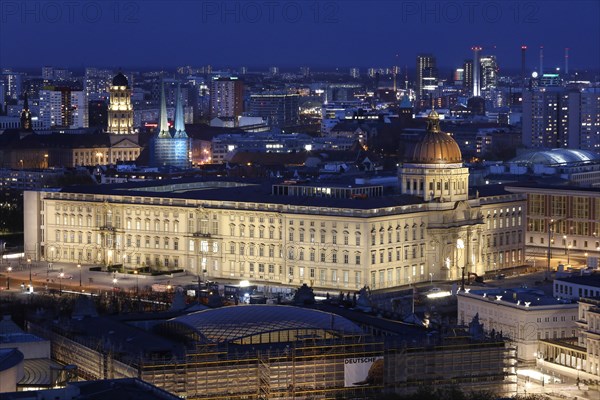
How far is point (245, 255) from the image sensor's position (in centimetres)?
7969

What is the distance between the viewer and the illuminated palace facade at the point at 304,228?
3041 inches

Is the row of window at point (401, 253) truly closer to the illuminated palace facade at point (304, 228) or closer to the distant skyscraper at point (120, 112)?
the illuminated palace facade at point (304, 228)

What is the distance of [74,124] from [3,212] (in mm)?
99177

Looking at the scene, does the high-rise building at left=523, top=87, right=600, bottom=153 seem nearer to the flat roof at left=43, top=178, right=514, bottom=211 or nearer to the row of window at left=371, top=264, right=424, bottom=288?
the flat roof at left=43, top=178, right=514, bottom=211

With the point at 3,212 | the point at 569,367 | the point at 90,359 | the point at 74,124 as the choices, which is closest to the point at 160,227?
the point at 3,212

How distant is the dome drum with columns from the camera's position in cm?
8100

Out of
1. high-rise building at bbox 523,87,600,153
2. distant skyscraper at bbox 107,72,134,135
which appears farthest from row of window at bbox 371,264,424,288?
distant skyscraper at bbox 107,72,134,135

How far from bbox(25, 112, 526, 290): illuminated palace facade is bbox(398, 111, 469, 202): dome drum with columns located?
0.13 feet

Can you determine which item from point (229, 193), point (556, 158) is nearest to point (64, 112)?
point (556, 158)

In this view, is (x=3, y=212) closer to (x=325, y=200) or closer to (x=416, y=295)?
(x=325, y=200)

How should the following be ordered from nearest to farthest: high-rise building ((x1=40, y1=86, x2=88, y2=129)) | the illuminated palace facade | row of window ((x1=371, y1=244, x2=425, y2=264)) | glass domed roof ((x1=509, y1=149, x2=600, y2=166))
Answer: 1. row of window ((x1=371, y1=244, x2=425, y2=264))
2. the illuminated palace facade
3. glass domed roof ((x1=509, y1=149, x2=600, y2=166))
4. high-rise building ((x1=40, y1=86, x2=88, y2=129))

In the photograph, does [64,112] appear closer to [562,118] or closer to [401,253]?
[562,118]

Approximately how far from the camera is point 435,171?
266 feet

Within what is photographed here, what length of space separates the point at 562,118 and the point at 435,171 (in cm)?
6921
